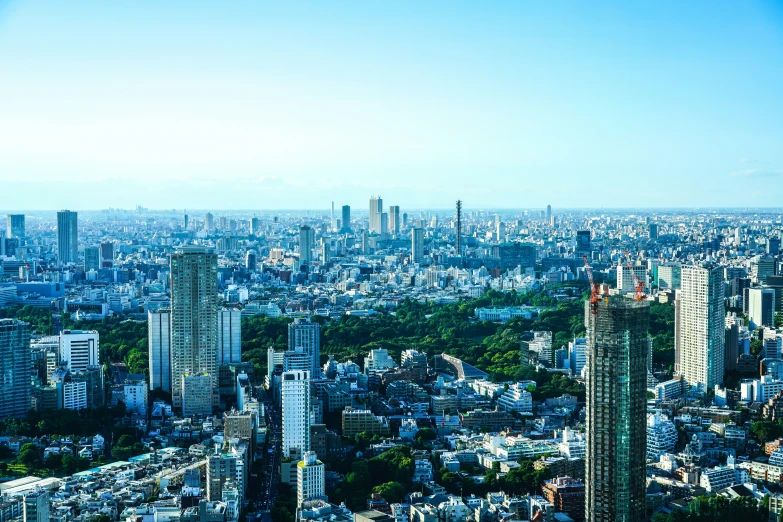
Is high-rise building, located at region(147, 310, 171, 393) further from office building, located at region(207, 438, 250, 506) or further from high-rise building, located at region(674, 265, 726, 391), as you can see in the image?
high-rise building, located at region(674, 265, 726, 391)

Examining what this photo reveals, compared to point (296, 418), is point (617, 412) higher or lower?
higher

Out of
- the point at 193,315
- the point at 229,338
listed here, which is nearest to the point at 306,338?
the point at 229,338

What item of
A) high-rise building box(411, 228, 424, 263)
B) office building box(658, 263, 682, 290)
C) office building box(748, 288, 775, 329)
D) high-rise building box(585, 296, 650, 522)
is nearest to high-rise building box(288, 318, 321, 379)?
office building box(748, 288, 775, 329)

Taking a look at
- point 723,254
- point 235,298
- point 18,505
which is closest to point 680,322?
point 18,505

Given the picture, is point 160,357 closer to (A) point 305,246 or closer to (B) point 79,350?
(B) point 79,350

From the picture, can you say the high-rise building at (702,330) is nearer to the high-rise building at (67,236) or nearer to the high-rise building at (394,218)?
the high-rise building at (67,236)

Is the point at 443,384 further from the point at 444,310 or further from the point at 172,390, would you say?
the point at 444,310
